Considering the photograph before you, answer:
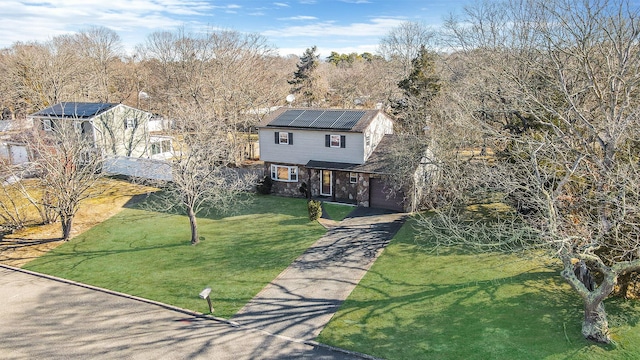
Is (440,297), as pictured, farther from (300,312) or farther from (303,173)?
(303,173)

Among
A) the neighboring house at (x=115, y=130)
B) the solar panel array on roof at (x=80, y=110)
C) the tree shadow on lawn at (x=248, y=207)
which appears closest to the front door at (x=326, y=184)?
the tree shadow on lawn at (x=248, y=207)

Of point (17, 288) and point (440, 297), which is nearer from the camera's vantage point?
point (440, 297)

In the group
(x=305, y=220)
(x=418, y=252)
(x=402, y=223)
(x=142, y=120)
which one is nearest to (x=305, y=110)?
(x=305, y=220)

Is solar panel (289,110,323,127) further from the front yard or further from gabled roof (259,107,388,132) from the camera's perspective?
the front yard

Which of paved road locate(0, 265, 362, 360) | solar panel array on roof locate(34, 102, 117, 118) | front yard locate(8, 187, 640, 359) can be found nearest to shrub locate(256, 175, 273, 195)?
front yard locate(8, 187, 640, 359)

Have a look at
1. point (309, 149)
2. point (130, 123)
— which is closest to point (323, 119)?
point (309, 149)

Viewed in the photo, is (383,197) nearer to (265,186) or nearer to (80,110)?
(265,186)
